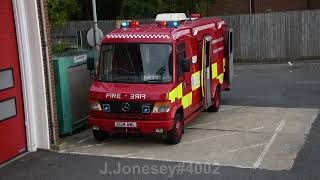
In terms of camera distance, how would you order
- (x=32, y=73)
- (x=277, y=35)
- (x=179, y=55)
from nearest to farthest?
(x=32, y=73)
(x=179, y=55)
(x=277, y=35)

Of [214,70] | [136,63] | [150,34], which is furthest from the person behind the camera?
[214,70]

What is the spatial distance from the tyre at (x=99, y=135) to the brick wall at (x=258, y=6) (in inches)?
956

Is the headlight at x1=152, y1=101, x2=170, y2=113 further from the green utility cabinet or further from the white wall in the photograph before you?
the green utility cabinet

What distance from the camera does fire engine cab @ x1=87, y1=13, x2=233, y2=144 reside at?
11.0m

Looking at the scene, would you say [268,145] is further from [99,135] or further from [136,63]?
[99,135]

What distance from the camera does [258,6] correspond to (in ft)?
118

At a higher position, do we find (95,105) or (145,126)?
(95,105)

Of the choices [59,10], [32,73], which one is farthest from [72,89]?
[59,10]

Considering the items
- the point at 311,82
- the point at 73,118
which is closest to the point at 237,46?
the point at 311,82

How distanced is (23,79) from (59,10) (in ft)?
62.1

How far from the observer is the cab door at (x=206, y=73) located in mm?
13445

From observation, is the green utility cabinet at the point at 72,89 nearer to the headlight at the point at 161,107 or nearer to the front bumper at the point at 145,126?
the front bumper at the point at 145,126

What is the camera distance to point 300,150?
10742 mm

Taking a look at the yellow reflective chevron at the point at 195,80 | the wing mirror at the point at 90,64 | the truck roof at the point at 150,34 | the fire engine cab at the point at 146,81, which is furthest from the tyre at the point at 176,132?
the wing mirror at the point at 90,64
